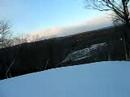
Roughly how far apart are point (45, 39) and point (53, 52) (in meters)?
2.93

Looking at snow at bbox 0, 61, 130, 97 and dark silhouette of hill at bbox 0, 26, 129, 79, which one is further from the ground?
snow at bbox 0, 61, 130, 97

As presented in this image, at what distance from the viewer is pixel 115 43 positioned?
36312mm

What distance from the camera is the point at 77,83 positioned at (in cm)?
1419

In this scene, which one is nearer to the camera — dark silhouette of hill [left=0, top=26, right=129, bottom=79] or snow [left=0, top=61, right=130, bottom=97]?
snow [left=0, top=61, right=130, bottom=97]

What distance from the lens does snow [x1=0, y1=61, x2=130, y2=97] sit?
41.4ft

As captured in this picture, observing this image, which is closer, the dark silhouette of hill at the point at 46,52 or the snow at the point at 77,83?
the snow at the point at 77,83

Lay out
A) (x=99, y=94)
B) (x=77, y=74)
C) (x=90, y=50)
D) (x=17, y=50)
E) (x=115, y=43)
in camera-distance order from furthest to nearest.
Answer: (x=17, y=50), (x=90, y=50), (x=115, y=43), (x=77, y=74), (x=99, y=94)

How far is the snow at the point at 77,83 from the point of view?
1263 cm

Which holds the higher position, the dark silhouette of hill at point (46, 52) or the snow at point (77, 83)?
the snow at point (77, 83)

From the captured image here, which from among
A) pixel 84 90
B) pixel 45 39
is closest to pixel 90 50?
pixel 45 39

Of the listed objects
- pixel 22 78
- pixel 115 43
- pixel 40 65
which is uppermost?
pixel 22 78

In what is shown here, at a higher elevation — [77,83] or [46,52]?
[77,83]

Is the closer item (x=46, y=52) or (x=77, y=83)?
(x=77, y=83)

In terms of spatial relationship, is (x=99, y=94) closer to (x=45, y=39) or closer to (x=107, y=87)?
(x=107, y=87)
